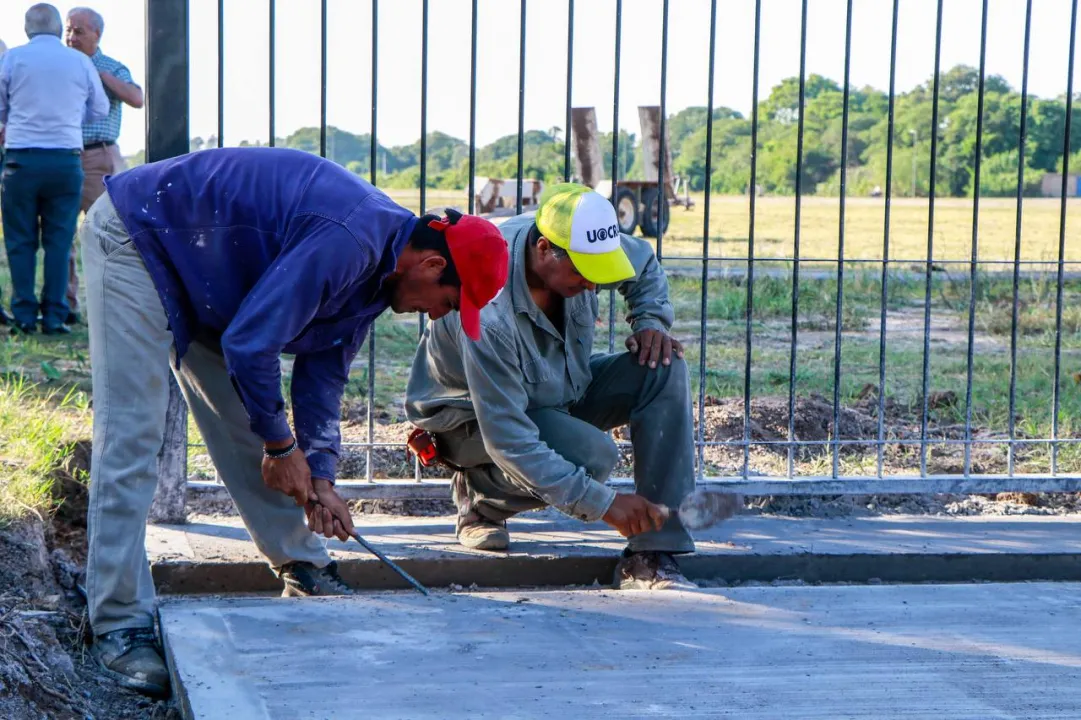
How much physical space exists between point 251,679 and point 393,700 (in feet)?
1.24

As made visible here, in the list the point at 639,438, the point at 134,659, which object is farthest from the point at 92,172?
the point at 134,659

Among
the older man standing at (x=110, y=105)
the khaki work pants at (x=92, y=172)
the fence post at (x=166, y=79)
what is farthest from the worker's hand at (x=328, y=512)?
the khaki work pants at (x=92, y=172)

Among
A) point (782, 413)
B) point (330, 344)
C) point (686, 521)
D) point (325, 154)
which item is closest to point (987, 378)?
point (782, 413)

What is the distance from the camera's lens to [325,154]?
459 centimetres

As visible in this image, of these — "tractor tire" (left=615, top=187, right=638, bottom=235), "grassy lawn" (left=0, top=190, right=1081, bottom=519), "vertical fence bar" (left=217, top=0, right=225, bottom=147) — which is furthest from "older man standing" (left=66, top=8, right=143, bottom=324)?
"tractor tire" (left=615, top=187, right=638, bottom=235)

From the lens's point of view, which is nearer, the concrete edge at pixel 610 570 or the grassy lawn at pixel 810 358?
the concrete edge at pixel 610 570

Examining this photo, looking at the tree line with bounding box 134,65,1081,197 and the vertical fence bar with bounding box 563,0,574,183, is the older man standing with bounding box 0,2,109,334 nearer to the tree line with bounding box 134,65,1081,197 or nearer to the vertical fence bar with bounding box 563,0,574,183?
the vertical fence bar with bounding box 563,0,574,183

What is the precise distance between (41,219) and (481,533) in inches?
193

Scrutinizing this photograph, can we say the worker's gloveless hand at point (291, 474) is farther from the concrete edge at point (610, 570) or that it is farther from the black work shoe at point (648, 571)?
the black work shoe at point (648, 571)

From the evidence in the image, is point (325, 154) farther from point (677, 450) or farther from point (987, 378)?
point (987, 378)

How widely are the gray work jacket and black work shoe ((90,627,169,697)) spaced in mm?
1147

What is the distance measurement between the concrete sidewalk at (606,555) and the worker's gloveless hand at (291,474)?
0.91 metres

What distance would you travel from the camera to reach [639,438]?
4383mm

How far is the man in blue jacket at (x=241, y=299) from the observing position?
324 cm
